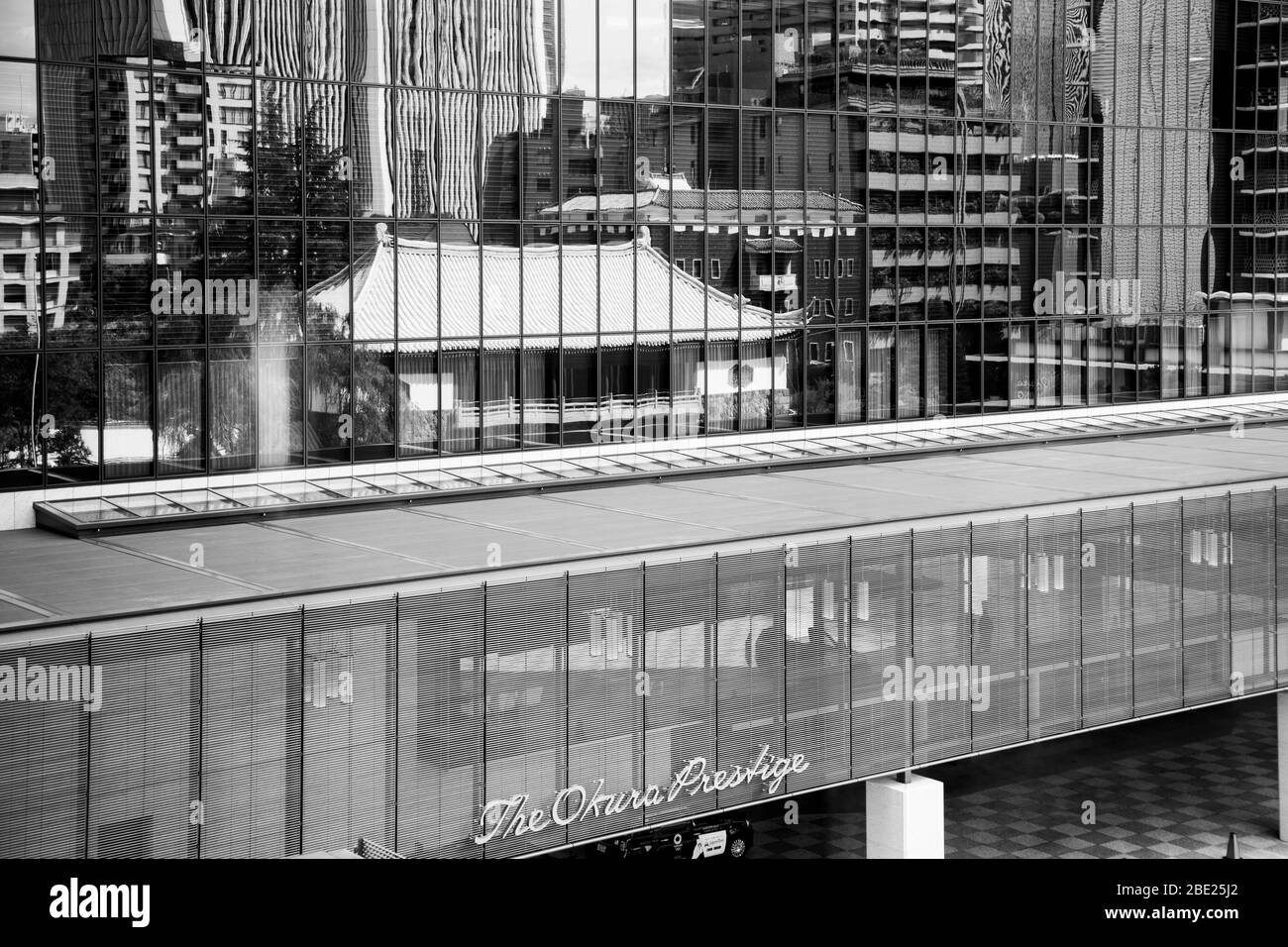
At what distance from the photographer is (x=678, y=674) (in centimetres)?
2136

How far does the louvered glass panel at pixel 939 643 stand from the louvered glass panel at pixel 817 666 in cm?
127

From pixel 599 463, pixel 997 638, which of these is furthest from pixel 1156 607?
pixel 599 463

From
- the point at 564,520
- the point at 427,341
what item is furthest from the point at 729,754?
the point at 427,341

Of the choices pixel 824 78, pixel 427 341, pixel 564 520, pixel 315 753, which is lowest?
pixel 315 753

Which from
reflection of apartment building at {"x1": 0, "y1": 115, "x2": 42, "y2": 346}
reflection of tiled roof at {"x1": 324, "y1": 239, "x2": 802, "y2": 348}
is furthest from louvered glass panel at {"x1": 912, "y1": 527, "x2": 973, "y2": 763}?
reflection of apartment building at {"x1": 0, "y1": 115, "x2": 42, "y2": 346}

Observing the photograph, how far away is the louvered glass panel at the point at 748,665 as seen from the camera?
71.3 ft

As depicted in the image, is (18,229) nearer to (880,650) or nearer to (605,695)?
(605,695)

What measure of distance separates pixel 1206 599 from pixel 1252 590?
3.90 ft

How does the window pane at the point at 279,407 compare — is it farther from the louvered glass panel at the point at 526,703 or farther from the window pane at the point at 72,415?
the louvered glass panel at the point at 526,703

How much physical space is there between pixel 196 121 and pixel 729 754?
536 inches

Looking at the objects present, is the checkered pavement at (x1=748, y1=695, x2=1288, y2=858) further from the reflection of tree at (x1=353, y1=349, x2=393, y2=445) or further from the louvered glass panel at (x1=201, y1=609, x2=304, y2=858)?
the louvered glass panel at (x1=201, y1=609, x2=304, y2=858)

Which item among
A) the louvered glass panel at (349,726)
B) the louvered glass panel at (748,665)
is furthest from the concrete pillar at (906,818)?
the louvered glass panel at (349,726)

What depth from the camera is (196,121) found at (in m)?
25.6
